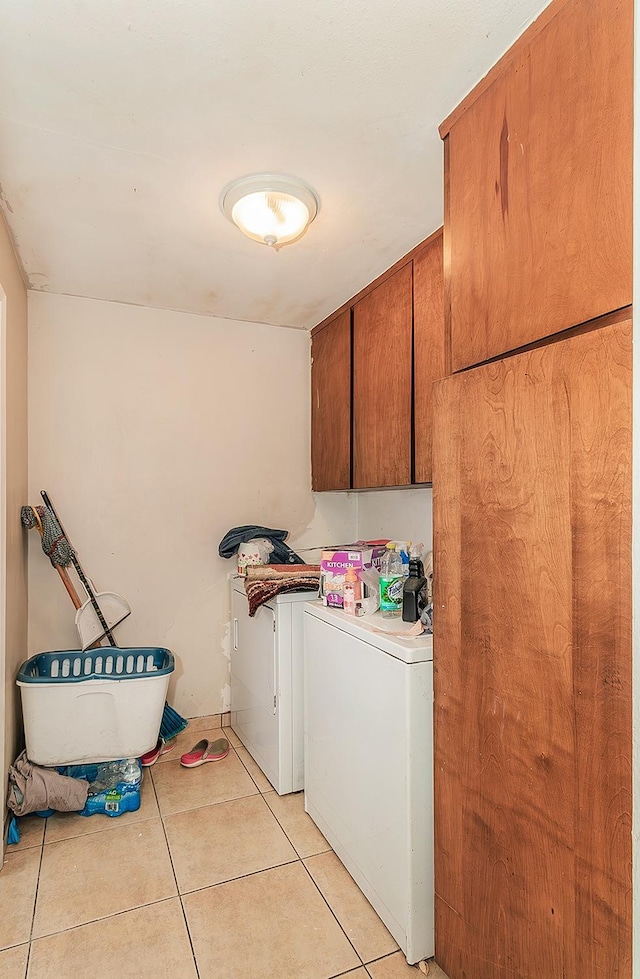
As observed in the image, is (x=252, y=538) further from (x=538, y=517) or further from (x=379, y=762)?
(x=538, y=517)

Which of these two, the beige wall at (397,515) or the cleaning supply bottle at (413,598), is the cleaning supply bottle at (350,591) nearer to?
the cleaning supply bottle at (413,598)

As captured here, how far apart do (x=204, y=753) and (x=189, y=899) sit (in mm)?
971

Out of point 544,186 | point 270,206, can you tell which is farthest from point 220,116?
point 544,186

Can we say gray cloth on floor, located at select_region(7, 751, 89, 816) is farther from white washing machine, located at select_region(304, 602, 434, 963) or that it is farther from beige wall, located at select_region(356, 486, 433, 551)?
beige wall, located at select_region(356, 486, 433, 551)

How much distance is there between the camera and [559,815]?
111 cm

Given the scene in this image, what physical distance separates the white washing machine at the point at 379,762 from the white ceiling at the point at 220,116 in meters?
1.48

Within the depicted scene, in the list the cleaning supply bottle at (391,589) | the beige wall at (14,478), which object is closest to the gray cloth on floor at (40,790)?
the beige wall at (14,478)

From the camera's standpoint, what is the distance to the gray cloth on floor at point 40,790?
215cm

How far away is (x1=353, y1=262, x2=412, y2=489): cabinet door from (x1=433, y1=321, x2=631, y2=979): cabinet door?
0.94 metres

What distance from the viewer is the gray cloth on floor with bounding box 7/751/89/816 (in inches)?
84.7

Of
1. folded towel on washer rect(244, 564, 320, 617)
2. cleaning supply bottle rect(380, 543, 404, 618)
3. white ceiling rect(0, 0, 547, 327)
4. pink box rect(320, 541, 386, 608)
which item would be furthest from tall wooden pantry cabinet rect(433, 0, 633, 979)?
folded towel on washer rect(244, 564, 320, 617)

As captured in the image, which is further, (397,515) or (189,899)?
(397,515)

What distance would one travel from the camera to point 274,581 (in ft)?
8.07

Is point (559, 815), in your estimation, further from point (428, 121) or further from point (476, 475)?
point (428, 121)
